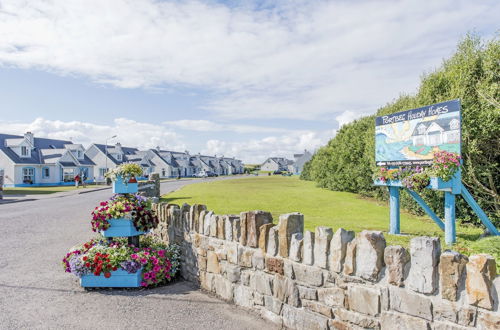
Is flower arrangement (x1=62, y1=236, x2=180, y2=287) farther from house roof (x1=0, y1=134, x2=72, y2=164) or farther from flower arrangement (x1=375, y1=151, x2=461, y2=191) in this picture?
house roof (x1=0, y1=134, x2=72, y2=164)

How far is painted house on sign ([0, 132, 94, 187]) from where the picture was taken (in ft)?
140

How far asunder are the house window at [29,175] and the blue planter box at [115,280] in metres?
45.7

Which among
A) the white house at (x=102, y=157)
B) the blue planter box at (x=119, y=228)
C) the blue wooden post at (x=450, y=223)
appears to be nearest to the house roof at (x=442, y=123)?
the blue wooden post at (x=450, y=223)

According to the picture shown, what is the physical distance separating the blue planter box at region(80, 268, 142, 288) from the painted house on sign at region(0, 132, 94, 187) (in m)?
44.8

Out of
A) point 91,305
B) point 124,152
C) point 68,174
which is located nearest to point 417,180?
point 91,305

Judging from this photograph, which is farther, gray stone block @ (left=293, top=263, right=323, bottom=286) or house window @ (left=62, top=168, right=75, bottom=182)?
house window @ (left=62, top=168, right=75, bottom=182)

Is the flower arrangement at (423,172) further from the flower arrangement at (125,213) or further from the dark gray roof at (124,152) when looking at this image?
the dark gray roof at (124,152)

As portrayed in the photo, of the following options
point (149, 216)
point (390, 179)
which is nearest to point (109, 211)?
point (149, 216)

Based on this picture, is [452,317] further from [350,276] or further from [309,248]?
[309,248]

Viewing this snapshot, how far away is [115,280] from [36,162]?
156 ft

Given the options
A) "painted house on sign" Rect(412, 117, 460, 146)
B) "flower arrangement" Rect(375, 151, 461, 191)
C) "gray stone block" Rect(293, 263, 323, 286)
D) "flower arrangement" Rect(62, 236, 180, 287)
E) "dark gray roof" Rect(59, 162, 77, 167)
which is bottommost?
"flower arrangement" Rect(62, 236, 180, 287)

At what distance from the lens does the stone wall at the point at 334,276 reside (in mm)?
2984

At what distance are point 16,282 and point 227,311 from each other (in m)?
4.43

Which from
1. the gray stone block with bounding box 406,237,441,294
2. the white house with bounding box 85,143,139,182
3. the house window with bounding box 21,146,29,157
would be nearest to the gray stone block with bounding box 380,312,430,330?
the gray stone block with bounding box 406,237,441,294
